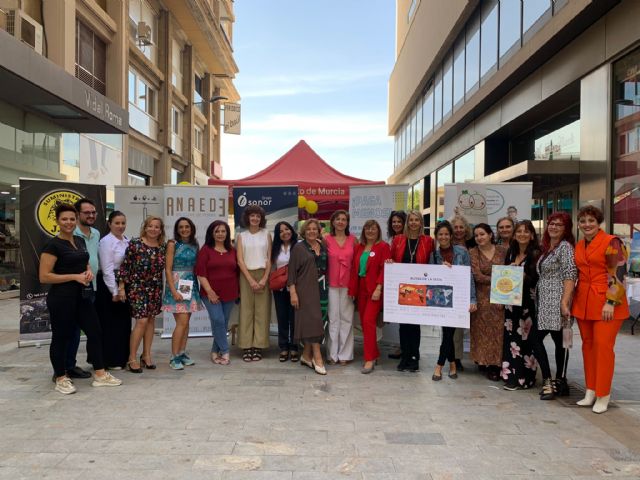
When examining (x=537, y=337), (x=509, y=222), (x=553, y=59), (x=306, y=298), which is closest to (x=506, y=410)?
(x=537, y=337)

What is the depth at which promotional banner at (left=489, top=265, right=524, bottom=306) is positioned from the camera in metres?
4.73

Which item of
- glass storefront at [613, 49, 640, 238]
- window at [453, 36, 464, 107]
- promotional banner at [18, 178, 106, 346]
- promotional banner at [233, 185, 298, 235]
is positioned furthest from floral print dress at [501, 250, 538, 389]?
window at [453, 36, 464, 107]

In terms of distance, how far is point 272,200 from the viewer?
731cm

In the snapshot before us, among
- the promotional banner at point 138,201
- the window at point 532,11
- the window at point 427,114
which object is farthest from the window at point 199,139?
the promotional banner at point 138,201

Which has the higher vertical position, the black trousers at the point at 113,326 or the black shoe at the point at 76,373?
the black trousers at the point at 113,326

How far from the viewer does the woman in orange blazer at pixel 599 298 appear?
13.8 ft

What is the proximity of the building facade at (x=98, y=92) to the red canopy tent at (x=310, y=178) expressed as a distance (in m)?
4.03

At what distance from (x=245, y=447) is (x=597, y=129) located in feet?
30.3

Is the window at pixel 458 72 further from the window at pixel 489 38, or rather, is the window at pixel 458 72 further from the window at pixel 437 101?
the window at pixel 437 101

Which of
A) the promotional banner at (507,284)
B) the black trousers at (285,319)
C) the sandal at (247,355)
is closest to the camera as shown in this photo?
the promotional banner at (507,284)

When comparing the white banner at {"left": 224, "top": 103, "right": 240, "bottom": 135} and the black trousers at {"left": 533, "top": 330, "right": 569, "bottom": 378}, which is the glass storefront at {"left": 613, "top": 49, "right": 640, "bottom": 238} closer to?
the black trousers at {"left": 533, "top": 330, "right": 569, "bottom": 378}

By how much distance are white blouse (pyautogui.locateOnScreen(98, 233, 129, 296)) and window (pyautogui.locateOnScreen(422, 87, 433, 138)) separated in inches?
827

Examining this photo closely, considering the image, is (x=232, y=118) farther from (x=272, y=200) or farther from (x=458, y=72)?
(x=272, y=200)

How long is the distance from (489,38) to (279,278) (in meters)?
13.1
